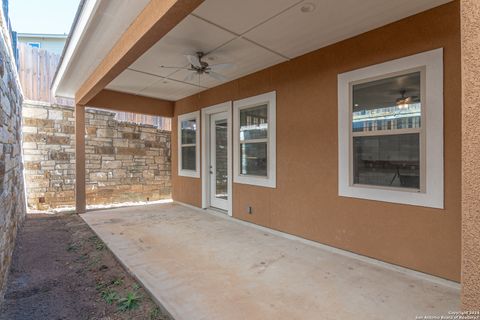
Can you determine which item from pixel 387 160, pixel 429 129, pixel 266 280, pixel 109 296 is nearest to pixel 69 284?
pixel 109 296

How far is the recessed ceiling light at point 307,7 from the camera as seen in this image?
8.00 feet

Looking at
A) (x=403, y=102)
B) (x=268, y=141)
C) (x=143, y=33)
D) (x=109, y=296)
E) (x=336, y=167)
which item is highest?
(x=143, y=33)

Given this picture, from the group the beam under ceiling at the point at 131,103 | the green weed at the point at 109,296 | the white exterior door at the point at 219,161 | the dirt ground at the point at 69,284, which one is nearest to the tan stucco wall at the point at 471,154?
the dirt ground at the point at 69,284

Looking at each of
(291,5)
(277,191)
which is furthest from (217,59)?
(277,191)

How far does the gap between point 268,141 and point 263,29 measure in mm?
1709

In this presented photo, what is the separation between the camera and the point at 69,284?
2.46m

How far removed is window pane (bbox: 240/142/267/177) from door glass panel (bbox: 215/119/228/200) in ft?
1.94

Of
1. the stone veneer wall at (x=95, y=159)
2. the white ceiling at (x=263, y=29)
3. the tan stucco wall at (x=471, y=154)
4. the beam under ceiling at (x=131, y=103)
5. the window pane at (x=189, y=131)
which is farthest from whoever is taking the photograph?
the window pane at (x=189, y=131)

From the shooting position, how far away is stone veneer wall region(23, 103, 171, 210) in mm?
5242

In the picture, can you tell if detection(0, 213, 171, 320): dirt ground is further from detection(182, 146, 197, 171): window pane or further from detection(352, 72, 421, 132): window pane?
detection(352, 72, 421, 132): window pane

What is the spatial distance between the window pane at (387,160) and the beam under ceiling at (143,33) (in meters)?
2.35

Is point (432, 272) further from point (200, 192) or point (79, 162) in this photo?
point (79, 162)

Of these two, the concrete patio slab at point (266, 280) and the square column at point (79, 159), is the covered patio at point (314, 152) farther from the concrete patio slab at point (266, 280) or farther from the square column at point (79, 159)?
the square column at point (79, 159)

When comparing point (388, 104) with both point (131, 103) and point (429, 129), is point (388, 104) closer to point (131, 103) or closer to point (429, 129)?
point (429, 129)
